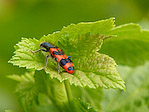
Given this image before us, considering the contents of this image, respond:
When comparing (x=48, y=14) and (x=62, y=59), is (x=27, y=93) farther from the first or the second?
(x=48, y=14)

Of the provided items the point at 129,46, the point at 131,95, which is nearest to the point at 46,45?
the point at 129,46

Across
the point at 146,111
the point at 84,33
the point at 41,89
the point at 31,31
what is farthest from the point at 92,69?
the point at 31,31

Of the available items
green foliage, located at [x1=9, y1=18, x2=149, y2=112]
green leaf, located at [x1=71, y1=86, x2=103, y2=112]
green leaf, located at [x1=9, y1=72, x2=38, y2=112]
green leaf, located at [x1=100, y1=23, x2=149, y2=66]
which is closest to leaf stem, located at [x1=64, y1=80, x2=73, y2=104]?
green foliage, located at [x1=9, y1=18, x2=149, y2=112]

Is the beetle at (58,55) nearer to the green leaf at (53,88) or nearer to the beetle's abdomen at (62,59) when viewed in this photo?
the beetle's abdomen at (62,59)

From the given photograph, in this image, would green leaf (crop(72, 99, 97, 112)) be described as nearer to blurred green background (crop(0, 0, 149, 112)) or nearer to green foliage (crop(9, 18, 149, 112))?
green foliage (crop(9, 18, 149, 112))

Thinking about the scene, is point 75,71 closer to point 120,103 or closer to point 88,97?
point 88,97

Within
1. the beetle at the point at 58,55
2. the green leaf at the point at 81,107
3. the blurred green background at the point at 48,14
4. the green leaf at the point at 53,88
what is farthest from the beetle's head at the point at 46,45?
the blurred green background at the point at 48,14
